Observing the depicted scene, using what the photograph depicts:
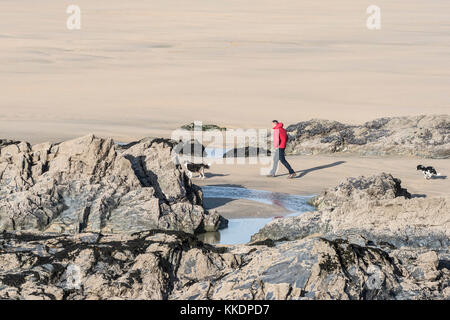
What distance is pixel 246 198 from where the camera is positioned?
62.5 ft

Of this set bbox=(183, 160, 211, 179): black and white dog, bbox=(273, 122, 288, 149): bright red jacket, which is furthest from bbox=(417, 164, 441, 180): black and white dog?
bbox=(183, 160, 211, 179): black and white dog

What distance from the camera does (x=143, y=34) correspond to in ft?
175

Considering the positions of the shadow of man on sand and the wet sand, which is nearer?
the wet sand

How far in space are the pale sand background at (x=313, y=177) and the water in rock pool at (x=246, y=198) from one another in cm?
27

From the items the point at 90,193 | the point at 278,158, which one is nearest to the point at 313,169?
the point at 278,158

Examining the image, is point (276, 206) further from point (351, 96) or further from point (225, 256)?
point (351, 96)

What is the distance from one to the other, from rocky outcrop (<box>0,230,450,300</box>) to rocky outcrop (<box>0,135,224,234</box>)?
2647 mm

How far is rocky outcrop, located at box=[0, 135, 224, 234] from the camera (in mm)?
15734

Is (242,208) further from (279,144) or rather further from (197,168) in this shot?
(279,144)

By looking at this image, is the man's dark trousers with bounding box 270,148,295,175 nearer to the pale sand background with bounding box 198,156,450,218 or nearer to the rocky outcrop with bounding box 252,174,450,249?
the pale sand background with bounding box 198,156,450,218

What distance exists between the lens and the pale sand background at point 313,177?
18.4 m

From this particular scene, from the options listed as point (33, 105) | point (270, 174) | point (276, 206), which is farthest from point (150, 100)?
point (276, 206)

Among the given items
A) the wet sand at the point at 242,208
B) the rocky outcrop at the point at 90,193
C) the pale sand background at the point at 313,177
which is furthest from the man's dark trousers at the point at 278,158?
the rocky outcrop at the point at 90,193

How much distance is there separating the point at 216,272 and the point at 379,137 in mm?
12574
